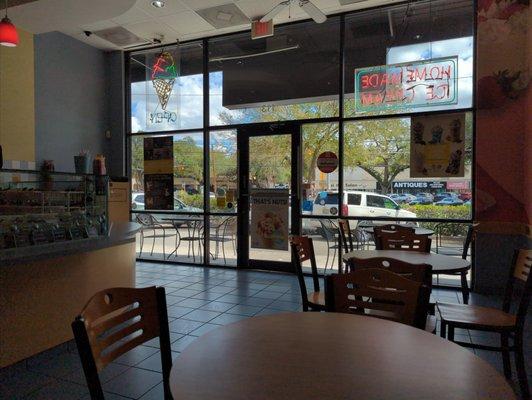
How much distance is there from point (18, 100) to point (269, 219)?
12.8 feet

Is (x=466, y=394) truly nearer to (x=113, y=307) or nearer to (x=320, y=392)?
(x=320, y=392)

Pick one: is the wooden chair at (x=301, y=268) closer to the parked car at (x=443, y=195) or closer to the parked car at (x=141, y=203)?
the parked car at (x=443, y=195)

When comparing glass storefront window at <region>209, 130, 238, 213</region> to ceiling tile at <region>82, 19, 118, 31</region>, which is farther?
glass storefront window at <region>209, 130, 238, 213</region>

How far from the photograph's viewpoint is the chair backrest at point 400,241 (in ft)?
12.3

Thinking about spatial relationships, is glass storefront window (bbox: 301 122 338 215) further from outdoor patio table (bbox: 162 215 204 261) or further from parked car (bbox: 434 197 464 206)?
outdoor patio table (bbox: 162 215 204 261)

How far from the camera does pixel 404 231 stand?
153 inches

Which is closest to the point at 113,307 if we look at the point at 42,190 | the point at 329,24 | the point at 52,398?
the point at 52,398

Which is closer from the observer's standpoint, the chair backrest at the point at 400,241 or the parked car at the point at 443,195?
the chair backrest at the point at 400,241

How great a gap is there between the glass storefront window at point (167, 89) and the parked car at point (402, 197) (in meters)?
3.28

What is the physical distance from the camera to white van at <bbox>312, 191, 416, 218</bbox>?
5.27 meters

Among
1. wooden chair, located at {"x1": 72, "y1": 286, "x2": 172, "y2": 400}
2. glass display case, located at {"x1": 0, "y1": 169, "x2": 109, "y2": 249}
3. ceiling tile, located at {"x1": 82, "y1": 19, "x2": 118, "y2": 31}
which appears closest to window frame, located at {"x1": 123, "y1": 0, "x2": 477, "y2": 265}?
ceiling tile, located at {"x1": 82, "y1": 19, "x2": 118, "y2": 31}

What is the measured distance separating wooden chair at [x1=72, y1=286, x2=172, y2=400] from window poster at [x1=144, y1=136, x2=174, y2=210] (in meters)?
5.34

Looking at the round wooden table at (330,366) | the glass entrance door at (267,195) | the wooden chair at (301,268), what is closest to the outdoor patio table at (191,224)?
the glass entrance door at (267,195)

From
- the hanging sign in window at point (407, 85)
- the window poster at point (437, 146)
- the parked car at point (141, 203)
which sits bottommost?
the parked car at point (141, 203)
